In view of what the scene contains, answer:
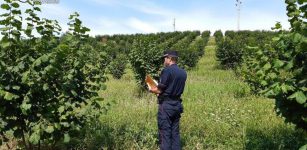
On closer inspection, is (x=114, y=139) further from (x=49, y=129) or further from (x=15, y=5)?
(x=15, y=5)

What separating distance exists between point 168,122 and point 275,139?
2314mm

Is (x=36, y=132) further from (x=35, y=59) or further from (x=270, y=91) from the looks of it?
(x=270, y=91)

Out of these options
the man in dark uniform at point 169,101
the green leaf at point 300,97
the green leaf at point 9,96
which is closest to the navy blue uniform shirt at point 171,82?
the man in dark uniform at point 169,101

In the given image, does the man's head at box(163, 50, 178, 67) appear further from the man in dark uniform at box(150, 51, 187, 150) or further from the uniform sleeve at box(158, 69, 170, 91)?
the uniform sleeve at box(158, 69, 170, 91)

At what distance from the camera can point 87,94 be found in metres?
7.63

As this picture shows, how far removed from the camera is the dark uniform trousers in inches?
306

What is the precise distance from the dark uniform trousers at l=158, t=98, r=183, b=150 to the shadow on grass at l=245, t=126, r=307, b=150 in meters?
1.57

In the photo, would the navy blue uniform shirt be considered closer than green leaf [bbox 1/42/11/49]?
No

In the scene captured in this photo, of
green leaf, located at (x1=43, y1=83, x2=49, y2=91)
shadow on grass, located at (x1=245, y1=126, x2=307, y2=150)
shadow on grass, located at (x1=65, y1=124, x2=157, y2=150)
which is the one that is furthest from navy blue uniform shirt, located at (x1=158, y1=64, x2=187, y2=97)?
green leaf, located at (x1=43, y1=83, x2=49, y2=91)

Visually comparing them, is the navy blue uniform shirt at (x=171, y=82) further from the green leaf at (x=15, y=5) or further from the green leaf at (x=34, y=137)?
the green leaf at (x=15, y=5)

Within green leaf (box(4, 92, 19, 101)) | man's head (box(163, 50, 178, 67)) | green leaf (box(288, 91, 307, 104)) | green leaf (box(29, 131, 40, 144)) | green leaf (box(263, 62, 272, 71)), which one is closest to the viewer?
green leaf (box(288, 91, 307, 104))

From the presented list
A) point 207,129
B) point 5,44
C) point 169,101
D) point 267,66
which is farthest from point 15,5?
point 207,129

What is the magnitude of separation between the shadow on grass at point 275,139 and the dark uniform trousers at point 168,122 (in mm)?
1568

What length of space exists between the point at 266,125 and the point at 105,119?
3641 mm
